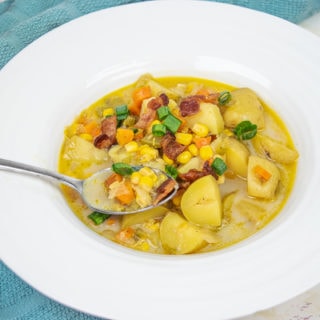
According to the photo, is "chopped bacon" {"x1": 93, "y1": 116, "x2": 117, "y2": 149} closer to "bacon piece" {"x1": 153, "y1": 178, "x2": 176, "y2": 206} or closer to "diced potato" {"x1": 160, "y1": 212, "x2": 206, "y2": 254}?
"bacon piece" {"x1": 153, "y1": 178, "x2": 176, "y2": 206}

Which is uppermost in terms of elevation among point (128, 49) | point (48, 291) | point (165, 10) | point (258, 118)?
point (165, 10)

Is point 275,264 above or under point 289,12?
under

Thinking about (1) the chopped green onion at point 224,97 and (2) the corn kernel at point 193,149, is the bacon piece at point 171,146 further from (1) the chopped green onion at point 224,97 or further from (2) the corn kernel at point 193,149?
(1) the chopped green onion at point 224,97

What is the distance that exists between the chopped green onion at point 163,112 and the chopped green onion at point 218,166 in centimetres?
44

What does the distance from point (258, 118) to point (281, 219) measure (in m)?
0.90

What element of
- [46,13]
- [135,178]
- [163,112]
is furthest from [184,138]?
[46,13]

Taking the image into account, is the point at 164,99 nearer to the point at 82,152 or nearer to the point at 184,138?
the point at 184,138

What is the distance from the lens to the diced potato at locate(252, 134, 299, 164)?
365 cm

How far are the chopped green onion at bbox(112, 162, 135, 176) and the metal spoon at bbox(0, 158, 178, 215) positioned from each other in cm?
10

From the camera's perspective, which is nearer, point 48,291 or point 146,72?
point 48,291

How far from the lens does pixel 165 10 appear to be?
4.33m

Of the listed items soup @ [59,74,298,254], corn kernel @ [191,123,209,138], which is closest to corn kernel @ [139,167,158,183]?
soup @ [59,74,298,254]

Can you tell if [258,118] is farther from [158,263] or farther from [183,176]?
[158,263]

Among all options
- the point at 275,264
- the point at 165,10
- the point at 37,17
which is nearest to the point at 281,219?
the point at 275,264
